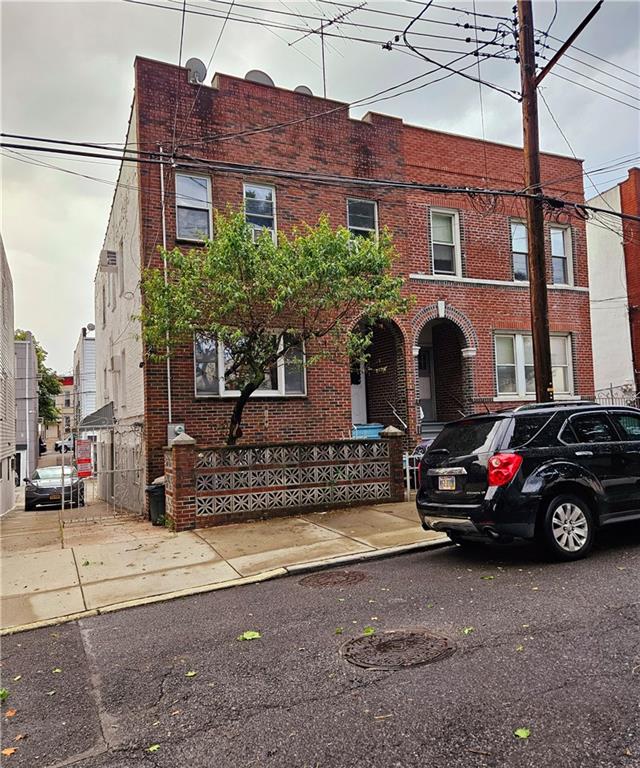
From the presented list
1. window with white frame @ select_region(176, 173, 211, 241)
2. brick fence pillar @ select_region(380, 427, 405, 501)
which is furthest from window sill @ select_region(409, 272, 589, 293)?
window with white frame @ select_region(176, 173, 211, 241)

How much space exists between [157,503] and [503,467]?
21.0 feet

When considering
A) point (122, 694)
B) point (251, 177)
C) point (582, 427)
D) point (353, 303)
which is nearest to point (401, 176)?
point (251, 177)

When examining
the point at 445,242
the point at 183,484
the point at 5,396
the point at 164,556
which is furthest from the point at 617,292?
the point at 5,396

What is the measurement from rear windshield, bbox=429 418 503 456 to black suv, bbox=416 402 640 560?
1 centimetres

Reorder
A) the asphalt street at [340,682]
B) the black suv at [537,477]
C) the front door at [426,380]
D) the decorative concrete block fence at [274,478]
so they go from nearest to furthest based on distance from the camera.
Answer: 1. the asphalt street at [340,682]
2. the black suv at [537,477]
3. the decorative concrete block fence at [274,478]
4. the front door at [426,380]

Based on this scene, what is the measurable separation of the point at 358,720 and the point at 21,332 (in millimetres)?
47351

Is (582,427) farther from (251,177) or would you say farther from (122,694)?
(251,177)

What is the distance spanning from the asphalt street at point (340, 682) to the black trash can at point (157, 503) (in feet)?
14.1

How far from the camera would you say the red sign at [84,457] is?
12.4 m

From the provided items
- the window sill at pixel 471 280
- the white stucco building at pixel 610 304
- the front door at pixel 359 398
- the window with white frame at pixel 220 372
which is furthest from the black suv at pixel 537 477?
the white stucco building at pixel 610 304

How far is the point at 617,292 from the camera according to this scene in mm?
21094

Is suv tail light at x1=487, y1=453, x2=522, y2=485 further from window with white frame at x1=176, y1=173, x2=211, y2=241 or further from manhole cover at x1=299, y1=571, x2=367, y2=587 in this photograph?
window with white frame at x1=176, y1=173, x2=211, y2=241

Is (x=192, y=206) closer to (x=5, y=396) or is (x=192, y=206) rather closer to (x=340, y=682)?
(x=340, y=682)

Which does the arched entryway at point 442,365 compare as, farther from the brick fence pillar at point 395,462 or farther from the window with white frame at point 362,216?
the brick fence pillar at point 395,462
